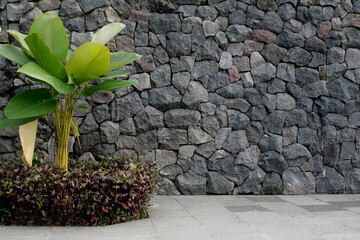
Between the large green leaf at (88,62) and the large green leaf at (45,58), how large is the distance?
73 millimetres

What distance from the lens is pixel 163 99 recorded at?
15.7 ft

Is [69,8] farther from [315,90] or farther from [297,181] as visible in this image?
[297,181]

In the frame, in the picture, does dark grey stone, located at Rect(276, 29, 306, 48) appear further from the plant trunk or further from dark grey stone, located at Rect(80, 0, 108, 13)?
the plant trunk

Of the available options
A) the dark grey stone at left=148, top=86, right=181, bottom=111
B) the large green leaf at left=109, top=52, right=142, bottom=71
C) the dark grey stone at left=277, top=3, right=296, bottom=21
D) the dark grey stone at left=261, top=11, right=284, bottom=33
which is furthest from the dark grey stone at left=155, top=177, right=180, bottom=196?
the dark grey stone at left=277, top=3, right=296, bottom=21

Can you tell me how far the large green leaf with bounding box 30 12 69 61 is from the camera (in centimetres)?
341

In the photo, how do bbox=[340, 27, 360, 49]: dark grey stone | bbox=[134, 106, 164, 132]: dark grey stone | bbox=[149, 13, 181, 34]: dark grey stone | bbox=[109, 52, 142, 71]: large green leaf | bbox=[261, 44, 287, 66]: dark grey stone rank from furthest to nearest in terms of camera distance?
1. bbox=[340, 27, 360, 49]: dark grey stone
2. bbox=[261, 44, 287, 66]: dark grey stone
3. bbox=[149, 13, 181, 34]: dark grey stone
4. bbox=[134, 106, 164, 132]: dark grey stone
5. bbox=[109, 52, 142, 71]: large green leaf

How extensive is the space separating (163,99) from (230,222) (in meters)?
1.92

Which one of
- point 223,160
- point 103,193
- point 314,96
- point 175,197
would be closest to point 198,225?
point 103,193

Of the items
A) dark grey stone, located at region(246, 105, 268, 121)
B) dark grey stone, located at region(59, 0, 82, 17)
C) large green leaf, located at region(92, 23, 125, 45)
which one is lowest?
dark grey stone, located at region(246, 105, 268, 121)

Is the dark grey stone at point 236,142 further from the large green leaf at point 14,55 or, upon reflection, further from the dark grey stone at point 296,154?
the large green leaf at point 14,55

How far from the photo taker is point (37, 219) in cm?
334

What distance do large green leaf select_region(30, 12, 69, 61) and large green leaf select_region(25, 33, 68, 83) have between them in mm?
Answer: 192

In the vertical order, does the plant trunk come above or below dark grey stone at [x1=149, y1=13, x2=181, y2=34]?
below

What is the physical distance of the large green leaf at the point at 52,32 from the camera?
341 centimetres
